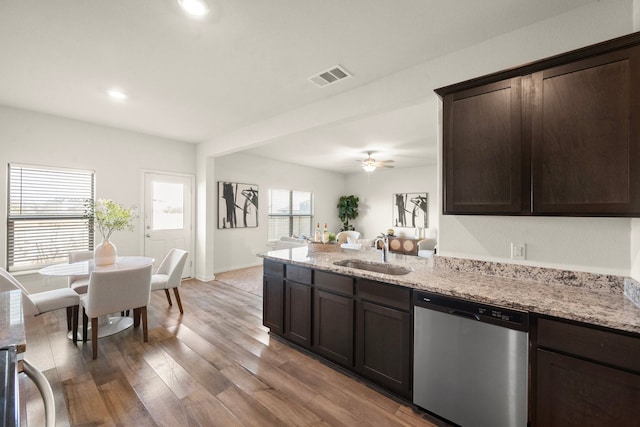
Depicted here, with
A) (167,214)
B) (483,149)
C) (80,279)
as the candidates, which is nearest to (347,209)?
(167,214)

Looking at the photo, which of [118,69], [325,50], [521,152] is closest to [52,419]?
[521,152]

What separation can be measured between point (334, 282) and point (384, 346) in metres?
0.61

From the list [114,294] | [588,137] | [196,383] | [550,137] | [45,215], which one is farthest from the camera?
[45,215]

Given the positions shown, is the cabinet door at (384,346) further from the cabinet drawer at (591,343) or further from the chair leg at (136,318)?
the chair leg at (136,318)

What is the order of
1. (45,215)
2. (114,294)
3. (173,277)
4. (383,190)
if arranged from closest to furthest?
(114,294)
(173,277)
(45,215)
(383,190)

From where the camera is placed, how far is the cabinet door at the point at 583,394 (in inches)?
48.3

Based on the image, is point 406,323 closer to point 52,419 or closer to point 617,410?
point 617,410

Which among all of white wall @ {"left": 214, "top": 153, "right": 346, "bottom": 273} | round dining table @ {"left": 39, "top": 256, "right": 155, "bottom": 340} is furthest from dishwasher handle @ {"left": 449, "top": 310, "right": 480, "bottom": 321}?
white wall @ {"left": 214, "top": 153, "right": 346, "bottom": 273}

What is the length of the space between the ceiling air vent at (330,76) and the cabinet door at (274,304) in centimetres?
206

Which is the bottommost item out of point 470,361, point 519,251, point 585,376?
point 470,361

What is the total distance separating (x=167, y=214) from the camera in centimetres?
509

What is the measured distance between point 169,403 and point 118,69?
2.96 meters

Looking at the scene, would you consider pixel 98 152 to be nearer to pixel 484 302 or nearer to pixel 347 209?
pixel 484 302

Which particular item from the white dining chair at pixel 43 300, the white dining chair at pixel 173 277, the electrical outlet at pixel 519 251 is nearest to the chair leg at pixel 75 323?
the white dining chair at pixel 43 300
